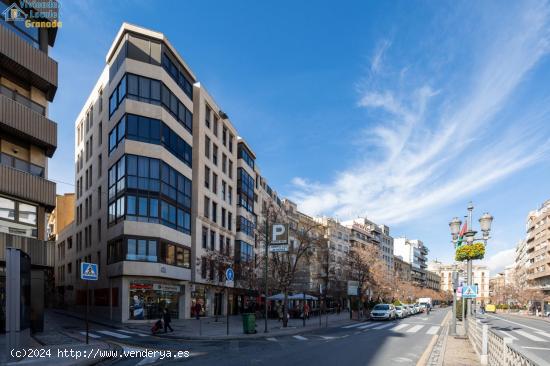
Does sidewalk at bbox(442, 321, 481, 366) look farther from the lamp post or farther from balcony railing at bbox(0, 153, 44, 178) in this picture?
balcony railing at bbox(0, 153, 44, 178)

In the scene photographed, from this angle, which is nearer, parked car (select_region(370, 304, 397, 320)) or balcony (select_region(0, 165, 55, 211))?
balcony (select_region(0, 165, 55, 211))

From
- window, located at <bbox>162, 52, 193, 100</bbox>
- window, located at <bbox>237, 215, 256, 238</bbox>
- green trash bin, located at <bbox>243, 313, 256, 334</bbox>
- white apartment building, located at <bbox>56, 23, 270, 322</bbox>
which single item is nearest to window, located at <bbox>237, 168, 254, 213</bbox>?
window, located at <bbox>237, 215, 256, 238</bbox>

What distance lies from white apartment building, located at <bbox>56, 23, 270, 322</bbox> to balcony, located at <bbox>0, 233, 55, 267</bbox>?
29.8 ft

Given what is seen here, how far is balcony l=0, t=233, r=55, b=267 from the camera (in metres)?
18.1

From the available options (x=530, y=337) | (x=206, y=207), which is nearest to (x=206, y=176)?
(x=206, y=207)

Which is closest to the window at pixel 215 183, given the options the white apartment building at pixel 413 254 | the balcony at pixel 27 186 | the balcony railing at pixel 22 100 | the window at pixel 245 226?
the window at pixel 245 226

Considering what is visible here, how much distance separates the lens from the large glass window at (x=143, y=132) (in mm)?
30578

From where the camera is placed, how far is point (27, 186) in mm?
19297

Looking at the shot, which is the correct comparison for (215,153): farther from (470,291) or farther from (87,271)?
(470,291)

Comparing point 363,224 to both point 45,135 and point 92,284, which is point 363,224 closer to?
point 92,284

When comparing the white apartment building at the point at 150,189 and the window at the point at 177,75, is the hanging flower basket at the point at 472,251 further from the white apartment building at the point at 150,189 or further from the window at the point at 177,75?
the window at the point at 177,75

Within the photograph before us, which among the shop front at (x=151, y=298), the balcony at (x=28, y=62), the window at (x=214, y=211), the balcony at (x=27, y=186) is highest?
the balcony at (x=28, y=62)

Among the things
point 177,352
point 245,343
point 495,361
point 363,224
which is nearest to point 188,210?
point 245,343

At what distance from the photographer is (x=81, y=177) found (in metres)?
43.0
